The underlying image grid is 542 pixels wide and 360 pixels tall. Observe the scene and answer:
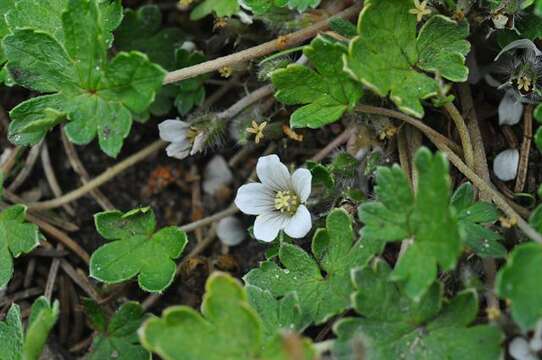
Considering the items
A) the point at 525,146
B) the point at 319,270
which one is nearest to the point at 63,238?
the point at 319,270

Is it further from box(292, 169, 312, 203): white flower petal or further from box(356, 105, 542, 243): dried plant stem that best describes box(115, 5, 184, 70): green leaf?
box(356, 105, 542, 243): dried plant stem

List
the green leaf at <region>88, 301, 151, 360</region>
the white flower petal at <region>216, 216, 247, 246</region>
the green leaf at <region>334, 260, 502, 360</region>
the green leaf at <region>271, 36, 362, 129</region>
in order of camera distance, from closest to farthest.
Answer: the green leaf at <region>334, 260, 502, 360</region>
the green leaf at <region>271, 36, 362, 129</region>
the green leaf at <region>88, 301, 151, 360</region>
the white flower petal at <region>216, 216, 247, 246</region>

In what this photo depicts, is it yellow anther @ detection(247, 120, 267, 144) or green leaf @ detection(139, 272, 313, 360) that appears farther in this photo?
yellow anther @ detection(247, 120, 267, 144)

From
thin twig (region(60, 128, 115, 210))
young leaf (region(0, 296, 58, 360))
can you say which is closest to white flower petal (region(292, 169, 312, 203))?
young leaf (region(0, 296, 58, 360))

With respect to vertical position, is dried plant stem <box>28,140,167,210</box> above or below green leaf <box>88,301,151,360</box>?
above

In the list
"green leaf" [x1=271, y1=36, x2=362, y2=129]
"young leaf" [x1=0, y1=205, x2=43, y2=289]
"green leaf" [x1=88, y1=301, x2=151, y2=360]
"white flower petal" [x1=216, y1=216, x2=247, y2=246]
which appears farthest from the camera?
"white flower petal" [x1=216, y1=216, x2=247, y2=246]

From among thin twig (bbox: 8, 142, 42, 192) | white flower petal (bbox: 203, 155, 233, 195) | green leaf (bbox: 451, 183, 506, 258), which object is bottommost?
white flower petal (bbox: 203, 155, 233, 195)

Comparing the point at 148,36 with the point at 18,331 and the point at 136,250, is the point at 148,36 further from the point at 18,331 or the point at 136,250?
the point at 18,331
